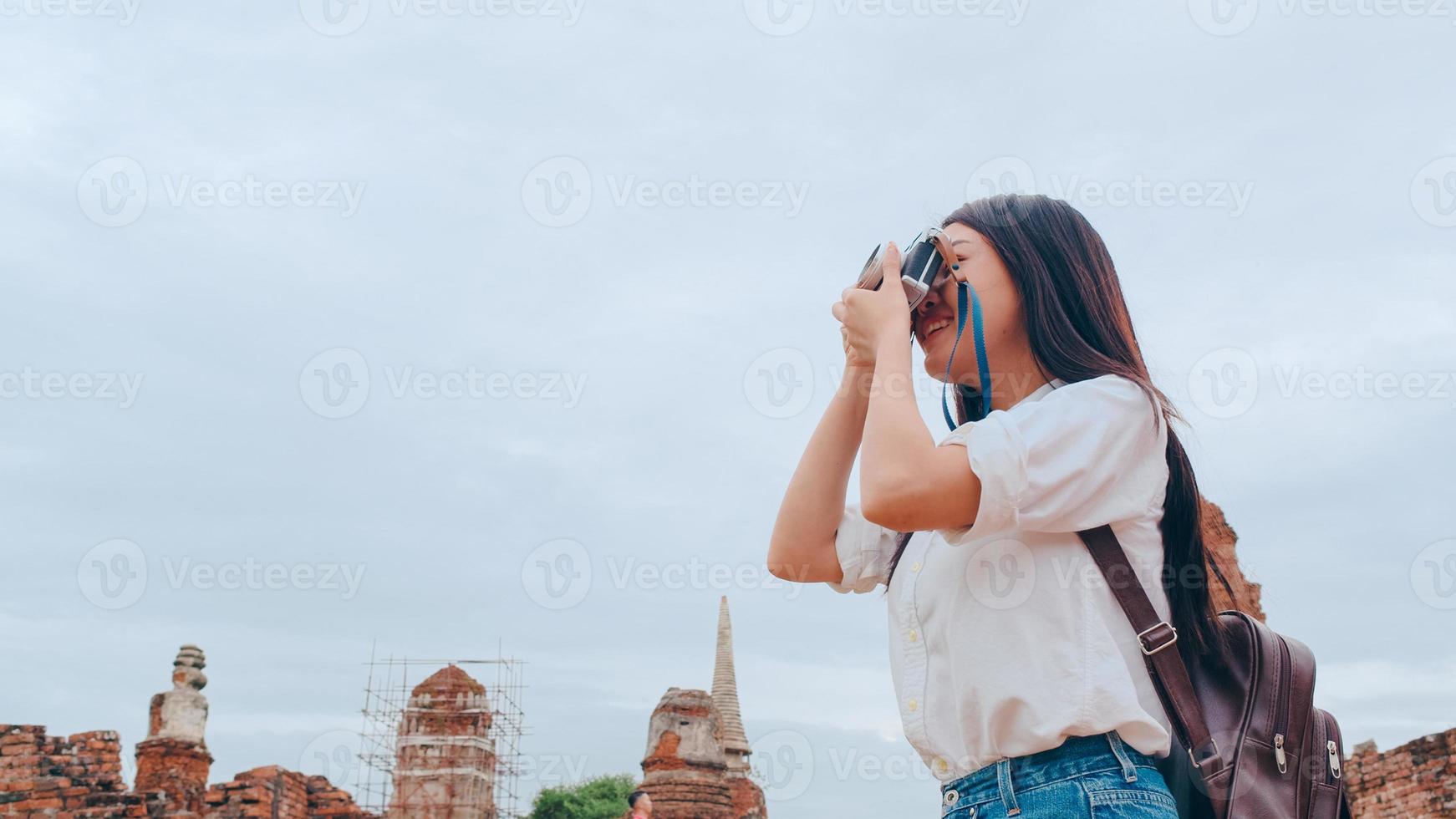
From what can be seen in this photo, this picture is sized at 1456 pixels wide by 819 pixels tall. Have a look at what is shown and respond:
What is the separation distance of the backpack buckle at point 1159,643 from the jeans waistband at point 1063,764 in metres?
0.14

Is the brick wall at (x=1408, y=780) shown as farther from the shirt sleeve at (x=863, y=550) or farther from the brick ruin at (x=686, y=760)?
the shirt sleeve at (x=863, y=550)

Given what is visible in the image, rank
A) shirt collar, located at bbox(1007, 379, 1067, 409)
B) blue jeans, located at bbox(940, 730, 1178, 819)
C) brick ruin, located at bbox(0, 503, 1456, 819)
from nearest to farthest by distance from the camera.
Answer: blue jeans, located at bbox(940, 730, 1178, 819) → shirt collar, located at bbox(1007, 379, 1067, 409) → brick ruin, located at bbox(0, 503, 1456, 819)

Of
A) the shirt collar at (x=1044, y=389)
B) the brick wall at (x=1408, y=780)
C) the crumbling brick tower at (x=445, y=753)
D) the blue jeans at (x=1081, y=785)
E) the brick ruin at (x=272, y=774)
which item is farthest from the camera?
the crumbling brick tower at (x=445, y=753)

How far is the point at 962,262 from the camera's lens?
222 cm

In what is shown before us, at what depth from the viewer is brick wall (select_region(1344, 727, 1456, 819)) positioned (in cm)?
948

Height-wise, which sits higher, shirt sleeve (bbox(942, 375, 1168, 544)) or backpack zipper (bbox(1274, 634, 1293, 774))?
shirt sleeve (bbox(942, 375, 1168, 544))

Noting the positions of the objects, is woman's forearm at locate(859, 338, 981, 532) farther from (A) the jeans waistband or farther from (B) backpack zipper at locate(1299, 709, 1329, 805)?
(B) backpack zipper at locate(1299, 709, 1329, 805)

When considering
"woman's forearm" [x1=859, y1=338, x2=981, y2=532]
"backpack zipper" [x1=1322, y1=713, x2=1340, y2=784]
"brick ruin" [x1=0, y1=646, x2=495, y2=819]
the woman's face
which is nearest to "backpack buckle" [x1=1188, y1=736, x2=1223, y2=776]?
"backpack zipper" [x1=1322, y1=713, x2=1340, y2=784]

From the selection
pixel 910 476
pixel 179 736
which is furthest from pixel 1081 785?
pixel 179 736

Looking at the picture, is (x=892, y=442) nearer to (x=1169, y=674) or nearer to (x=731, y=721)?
(x=1169, y=674)

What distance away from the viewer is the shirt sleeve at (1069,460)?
1.77 m

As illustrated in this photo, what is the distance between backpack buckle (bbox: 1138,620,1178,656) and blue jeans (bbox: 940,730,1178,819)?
0.14m

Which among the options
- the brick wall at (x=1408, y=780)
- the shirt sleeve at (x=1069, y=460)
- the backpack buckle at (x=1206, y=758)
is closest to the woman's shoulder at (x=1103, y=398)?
the shirt sleeve at (x=1069, y=460)

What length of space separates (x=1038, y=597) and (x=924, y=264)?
67 centimetres
